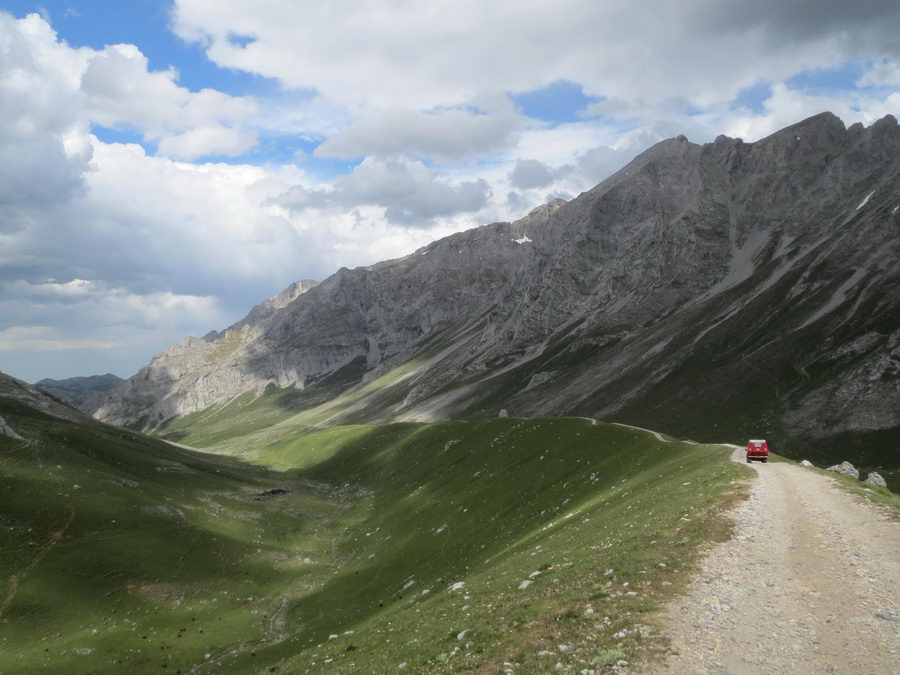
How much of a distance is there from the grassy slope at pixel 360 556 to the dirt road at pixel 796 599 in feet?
4.37

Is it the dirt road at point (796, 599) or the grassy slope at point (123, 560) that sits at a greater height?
the dirt road at point (796, 599)

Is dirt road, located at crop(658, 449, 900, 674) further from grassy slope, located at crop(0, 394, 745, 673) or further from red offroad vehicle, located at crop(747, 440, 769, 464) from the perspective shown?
red offroad vehicle, located at crop(747, 440, 769, 464)

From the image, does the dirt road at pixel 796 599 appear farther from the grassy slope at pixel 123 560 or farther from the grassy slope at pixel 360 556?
the grassy slope at pixel 123 560

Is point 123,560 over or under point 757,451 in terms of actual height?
under

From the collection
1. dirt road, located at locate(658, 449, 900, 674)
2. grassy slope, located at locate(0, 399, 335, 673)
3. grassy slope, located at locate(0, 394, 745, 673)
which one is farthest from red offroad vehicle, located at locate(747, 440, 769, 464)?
grassy slope, located at locate(0, 399, 335, 673)

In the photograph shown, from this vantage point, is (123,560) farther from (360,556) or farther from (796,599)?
(796,599)

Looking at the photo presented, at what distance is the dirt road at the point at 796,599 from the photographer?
14.1 meters

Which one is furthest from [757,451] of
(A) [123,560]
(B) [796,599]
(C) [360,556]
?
(A) [123,560]

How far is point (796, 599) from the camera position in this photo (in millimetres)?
Answer: 17641

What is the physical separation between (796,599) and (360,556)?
50.9 meters

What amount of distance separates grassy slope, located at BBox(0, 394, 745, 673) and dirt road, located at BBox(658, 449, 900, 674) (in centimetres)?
133

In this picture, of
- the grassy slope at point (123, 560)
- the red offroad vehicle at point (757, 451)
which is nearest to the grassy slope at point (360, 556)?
the grassy slope at point (123, 560)

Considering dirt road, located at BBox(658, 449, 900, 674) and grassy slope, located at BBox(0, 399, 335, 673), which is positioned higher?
dirt road, located at BBox(658, 449, 900, 674)

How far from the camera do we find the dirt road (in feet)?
46.2
